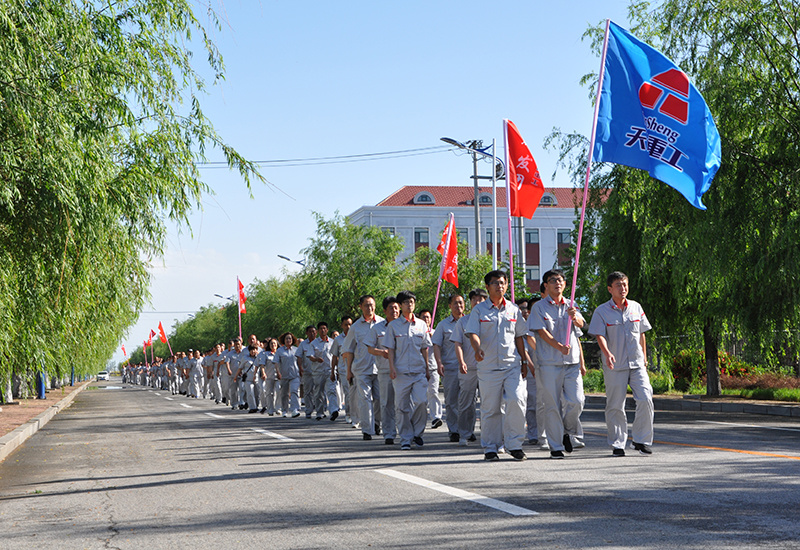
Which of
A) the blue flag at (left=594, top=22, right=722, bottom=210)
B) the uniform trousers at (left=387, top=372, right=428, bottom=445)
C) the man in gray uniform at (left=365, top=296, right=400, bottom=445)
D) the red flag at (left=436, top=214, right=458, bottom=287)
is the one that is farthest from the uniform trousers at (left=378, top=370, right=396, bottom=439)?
the red flag at (left=436, top=214, right=458, bottom=287)

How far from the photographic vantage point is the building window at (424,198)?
71.8 meters

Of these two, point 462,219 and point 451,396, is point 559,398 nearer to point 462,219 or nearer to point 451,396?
point 451,396

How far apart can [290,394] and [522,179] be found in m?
7.42

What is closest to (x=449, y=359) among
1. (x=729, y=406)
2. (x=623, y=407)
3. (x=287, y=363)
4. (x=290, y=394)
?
(x=623, y=407)

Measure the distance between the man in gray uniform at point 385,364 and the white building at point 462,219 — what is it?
5524cm

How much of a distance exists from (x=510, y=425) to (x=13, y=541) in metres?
5.26

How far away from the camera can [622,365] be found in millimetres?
10148

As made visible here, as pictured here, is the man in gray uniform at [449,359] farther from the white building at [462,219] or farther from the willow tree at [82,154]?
the white building at [462,219]

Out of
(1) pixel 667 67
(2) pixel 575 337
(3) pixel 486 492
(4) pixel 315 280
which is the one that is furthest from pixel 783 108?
(4) pixel 315 280

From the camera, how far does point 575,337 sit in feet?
34.9

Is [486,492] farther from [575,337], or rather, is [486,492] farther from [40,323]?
[40,323]

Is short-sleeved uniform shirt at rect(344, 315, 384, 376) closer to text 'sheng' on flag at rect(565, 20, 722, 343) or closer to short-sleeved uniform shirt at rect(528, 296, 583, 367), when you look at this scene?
short-sleeved uniform shirt at rect(528, 296, 583, 367)

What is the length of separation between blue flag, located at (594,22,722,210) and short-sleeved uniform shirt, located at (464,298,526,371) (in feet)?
7.23

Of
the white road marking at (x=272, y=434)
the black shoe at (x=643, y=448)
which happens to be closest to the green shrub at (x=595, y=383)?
the white road marking at (x=272, y=434)
